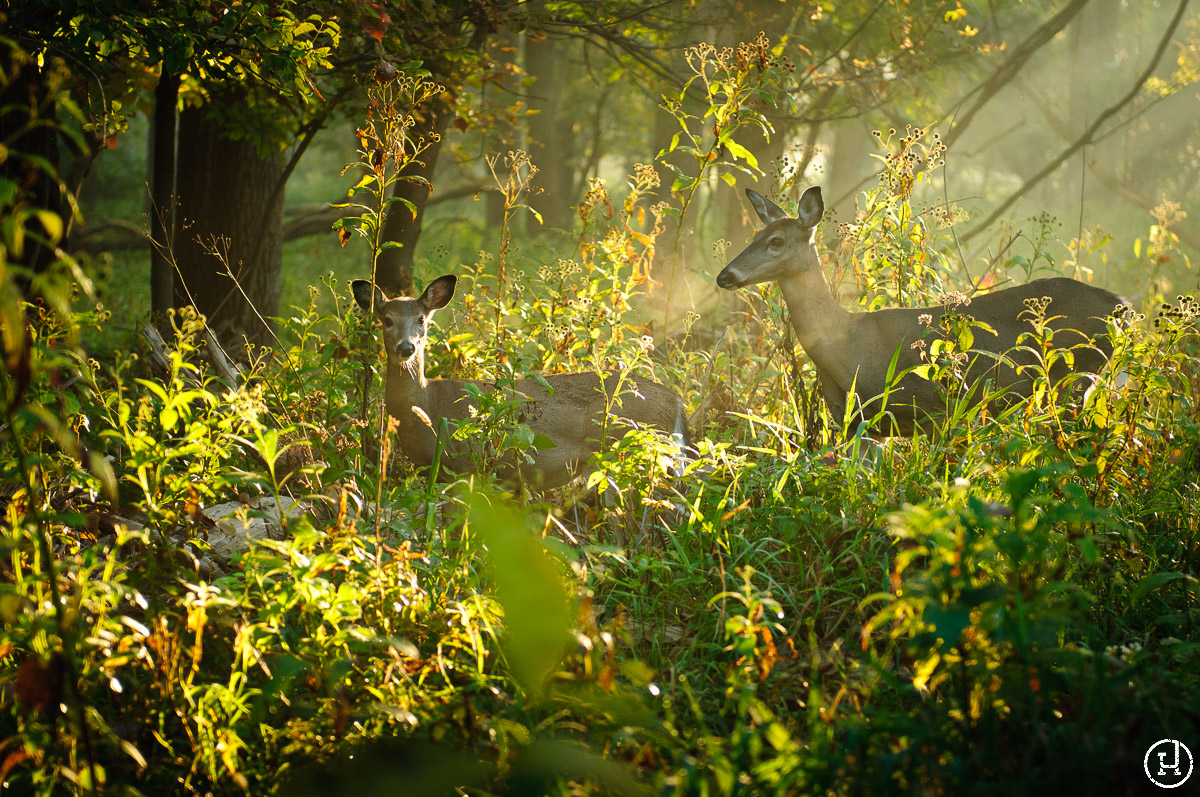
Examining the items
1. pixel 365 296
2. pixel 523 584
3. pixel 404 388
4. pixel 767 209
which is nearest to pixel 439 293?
pixel 365 296

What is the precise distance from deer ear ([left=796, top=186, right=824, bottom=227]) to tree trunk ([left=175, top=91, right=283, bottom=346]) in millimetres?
4081

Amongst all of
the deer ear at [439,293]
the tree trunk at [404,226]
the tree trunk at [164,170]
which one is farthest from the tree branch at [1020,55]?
the tree trunk at [164,170]

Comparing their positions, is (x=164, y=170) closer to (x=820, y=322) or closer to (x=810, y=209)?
(x=810, y=209)

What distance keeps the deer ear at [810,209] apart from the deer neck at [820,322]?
0.29 metres

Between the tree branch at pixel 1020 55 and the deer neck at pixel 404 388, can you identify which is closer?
the deer neck at pixel 404 388

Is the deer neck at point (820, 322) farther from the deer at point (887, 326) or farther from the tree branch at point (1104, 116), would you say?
the tree branch at point (1104, 116)

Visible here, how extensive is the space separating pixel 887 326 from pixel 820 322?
1.27 feet

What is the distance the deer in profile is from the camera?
4.61 metres

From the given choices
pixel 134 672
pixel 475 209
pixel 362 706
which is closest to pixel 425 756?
pixel 362 706

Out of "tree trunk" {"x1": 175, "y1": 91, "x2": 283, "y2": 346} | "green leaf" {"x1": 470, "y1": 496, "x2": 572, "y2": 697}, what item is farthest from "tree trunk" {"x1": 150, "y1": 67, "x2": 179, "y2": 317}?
"green leaf" {"x1": 470, "y1": 496, "x2": 572, "y2": 697}

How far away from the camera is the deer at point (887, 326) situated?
4.84m

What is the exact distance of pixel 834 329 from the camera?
16.7 ft

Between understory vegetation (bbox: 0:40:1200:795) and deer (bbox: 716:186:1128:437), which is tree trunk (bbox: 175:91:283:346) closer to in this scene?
understory vegetation (bbox: 0:40:1200:795)

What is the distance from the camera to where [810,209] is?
5219 millimetres
